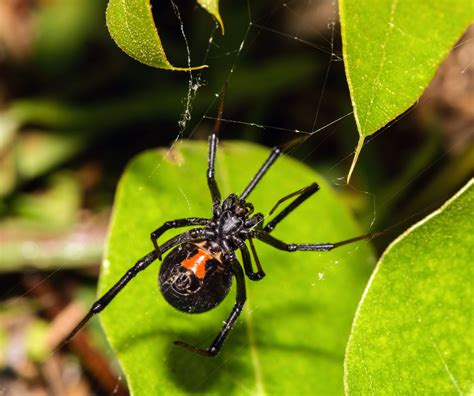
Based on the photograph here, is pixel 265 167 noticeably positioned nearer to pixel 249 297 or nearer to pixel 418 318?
pixel 249 297

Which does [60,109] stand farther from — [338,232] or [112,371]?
[338,232]

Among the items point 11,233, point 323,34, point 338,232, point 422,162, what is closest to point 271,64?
point 323,34

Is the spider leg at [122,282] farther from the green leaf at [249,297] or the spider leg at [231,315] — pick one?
the spider leg at [231,315]

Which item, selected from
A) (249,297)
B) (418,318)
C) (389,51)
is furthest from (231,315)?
(389,51)

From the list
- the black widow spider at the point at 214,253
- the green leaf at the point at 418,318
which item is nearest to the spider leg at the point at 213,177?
the black widow spider at the point at 214,253

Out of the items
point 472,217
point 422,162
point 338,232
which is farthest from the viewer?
point 422,162

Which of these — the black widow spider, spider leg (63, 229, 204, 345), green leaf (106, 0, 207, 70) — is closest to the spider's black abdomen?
the black widow spider
